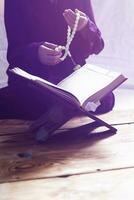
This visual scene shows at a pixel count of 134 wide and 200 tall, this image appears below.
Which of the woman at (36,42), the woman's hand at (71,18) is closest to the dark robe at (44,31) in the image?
the woman at (36,42)

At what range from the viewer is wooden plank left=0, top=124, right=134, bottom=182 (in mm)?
801

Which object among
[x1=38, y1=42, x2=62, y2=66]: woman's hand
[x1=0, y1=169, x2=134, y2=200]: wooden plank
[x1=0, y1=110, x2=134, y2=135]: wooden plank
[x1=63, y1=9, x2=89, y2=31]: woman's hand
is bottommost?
[x1=0, y1=110, x2=134, y2=135]: wooden plank

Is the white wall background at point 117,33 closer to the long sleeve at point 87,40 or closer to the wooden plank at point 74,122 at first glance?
the long sleeve at point 87,40

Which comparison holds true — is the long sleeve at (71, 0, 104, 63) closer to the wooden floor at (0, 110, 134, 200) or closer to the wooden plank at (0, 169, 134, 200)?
the wooden floor at (0, 110, 134, 200)

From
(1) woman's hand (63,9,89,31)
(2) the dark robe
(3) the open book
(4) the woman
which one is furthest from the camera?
(2) the dark robe

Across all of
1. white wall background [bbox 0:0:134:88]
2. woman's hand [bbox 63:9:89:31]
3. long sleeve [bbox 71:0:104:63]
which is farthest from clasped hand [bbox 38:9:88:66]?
white wall background [bbox 0:0:134:88]

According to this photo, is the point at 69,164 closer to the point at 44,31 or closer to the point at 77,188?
the point at 77,188

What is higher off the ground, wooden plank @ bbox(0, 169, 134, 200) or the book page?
the book page

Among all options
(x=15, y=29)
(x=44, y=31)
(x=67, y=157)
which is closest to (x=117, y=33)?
(x=44, y=31)

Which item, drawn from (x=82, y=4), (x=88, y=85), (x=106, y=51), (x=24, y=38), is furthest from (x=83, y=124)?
(x=106, y=51)

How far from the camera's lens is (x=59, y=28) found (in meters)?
1.46

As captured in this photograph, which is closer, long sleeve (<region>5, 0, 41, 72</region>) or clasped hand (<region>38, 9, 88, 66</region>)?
clasped hand (<region>38, 9, 88, 66</region>)

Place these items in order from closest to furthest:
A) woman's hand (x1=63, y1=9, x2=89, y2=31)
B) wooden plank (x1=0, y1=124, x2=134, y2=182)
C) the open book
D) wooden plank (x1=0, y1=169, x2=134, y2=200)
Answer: wooden plank (x1=0, y1=169, x2=134, y2=200) → wooden plank (x1=0, y1=124, x2=134, y2=182) → the open book → woman's hand (x1=63, y1=9, x2=89, y2=31)

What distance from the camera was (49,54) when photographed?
1111 mm
